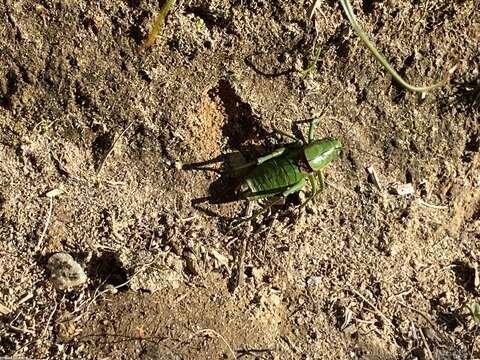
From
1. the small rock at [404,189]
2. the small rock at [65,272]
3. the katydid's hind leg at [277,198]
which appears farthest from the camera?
the small rock at [404,189]

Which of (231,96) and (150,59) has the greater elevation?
(150,59)

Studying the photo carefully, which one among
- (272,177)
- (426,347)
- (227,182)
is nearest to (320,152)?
(272,177)

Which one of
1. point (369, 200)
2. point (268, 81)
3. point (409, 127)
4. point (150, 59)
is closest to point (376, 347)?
point (369, 200)

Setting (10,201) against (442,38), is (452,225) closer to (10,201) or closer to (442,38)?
(442,38)

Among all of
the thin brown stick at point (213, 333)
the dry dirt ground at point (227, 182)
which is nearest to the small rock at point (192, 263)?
the dry dirt ground at point (227, 182)

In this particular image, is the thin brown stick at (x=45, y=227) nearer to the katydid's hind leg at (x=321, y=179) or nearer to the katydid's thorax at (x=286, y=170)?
the katydid's thorax at (x=286, y=170)

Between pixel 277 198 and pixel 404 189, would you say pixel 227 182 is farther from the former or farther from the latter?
pixel 404 189
